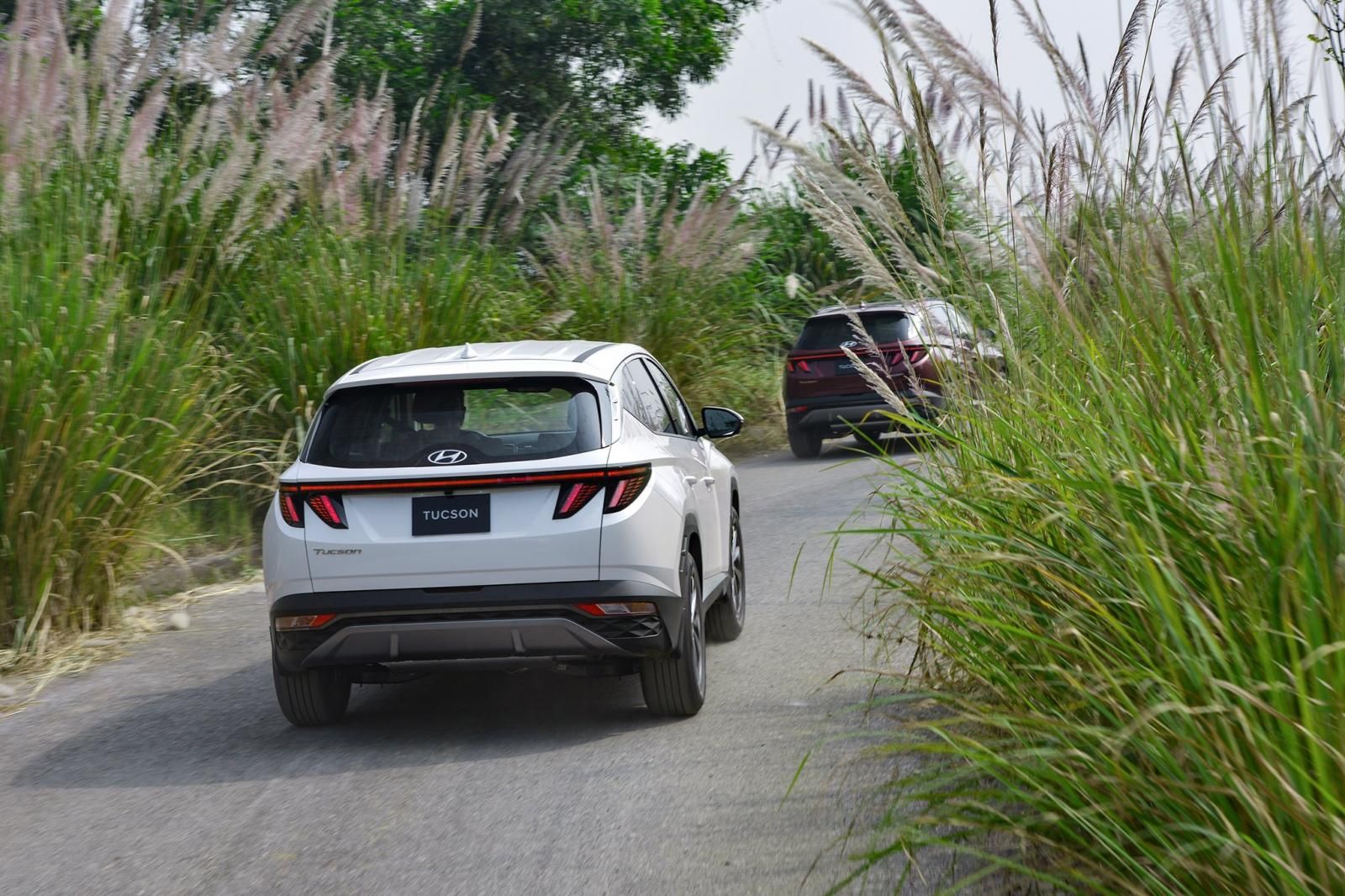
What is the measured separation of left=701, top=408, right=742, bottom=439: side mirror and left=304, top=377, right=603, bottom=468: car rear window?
1.73 metres

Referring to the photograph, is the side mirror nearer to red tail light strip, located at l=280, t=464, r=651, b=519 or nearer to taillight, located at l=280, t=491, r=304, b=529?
red tail light strip, located at l=280, t=464, r=651, b=519

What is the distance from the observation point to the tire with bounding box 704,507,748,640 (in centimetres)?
831

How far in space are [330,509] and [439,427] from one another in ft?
1.83

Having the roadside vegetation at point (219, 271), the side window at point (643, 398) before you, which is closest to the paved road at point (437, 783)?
the roadside vegetation at point (219, 271)

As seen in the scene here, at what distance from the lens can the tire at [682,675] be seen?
21.0 feet

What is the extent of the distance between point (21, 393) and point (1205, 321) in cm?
606

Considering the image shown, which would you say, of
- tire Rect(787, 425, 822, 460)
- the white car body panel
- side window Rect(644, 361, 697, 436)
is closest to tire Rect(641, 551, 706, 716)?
the white car body panel

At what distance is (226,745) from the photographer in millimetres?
6516

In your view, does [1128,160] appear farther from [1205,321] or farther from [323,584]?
[323,584]

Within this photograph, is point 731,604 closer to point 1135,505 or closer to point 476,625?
point 476,625

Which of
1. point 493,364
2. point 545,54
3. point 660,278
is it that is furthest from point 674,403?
point 545,54

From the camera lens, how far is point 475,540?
605 centimetres

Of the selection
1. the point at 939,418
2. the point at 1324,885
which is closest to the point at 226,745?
the point at 939,418

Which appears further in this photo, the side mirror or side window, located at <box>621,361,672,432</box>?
the side mirror
